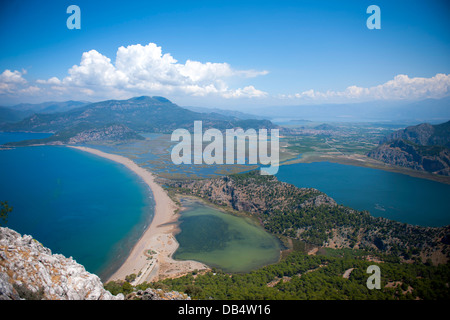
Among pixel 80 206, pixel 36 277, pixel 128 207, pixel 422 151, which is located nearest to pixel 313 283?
pixel 36 277

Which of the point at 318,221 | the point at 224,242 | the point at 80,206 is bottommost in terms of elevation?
the point at 224,242

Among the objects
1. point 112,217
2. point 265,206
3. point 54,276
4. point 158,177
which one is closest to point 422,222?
point 265,206

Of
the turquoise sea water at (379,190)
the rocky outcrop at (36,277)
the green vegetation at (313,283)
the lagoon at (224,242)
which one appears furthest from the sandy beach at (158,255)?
the turquoise sea water at (379,190)

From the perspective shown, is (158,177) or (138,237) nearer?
(138,237)

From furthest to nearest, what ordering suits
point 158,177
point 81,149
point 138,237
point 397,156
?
point 81,149
point 397,156
point 158,177
point 138,237

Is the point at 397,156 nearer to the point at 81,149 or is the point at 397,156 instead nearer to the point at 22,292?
the point at 22,292

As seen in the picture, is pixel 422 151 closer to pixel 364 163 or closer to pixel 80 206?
pixel 364 163
